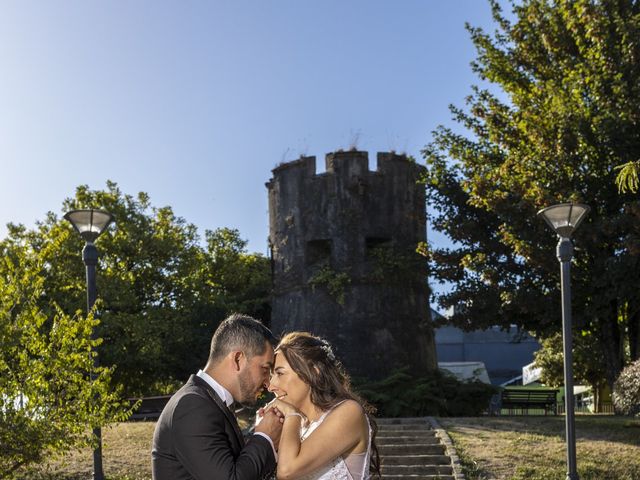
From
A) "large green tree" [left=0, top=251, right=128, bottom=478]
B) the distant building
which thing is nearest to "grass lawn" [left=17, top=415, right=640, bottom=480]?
"large green tree" [left=0, top=251, right=128, bottom=478]

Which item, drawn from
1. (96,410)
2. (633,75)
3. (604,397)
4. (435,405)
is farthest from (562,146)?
(604,397)

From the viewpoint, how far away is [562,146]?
2116 centimetres

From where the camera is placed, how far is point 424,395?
78.1 feet

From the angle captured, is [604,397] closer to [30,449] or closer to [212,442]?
[30,449]

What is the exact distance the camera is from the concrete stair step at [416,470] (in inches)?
640

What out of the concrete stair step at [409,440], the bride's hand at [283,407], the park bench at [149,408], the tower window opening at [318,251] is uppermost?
the tower window opening at [318,251]

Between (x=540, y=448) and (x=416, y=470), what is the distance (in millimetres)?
2407

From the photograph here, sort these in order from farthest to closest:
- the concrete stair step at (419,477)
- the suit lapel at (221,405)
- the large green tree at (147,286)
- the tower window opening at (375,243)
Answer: the large green tree at (147,286) → the tower window opening at (375,243) → the concrete stair step at (419,477) → the suit lapel at (221,405)

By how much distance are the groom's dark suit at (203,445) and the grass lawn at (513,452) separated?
406 inches

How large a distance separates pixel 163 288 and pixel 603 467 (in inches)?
852

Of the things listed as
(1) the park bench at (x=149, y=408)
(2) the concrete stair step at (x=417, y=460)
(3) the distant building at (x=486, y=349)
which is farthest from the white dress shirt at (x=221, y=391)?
(3) the distant building at (x=486, y=349)

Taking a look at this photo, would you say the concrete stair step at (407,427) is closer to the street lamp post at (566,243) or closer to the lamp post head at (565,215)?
the street lamp post at (566,243)

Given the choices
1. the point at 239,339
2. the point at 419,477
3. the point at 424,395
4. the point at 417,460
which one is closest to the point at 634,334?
the point at 424,395

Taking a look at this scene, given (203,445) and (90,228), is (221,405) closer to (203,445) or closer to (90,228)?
(203,445)
